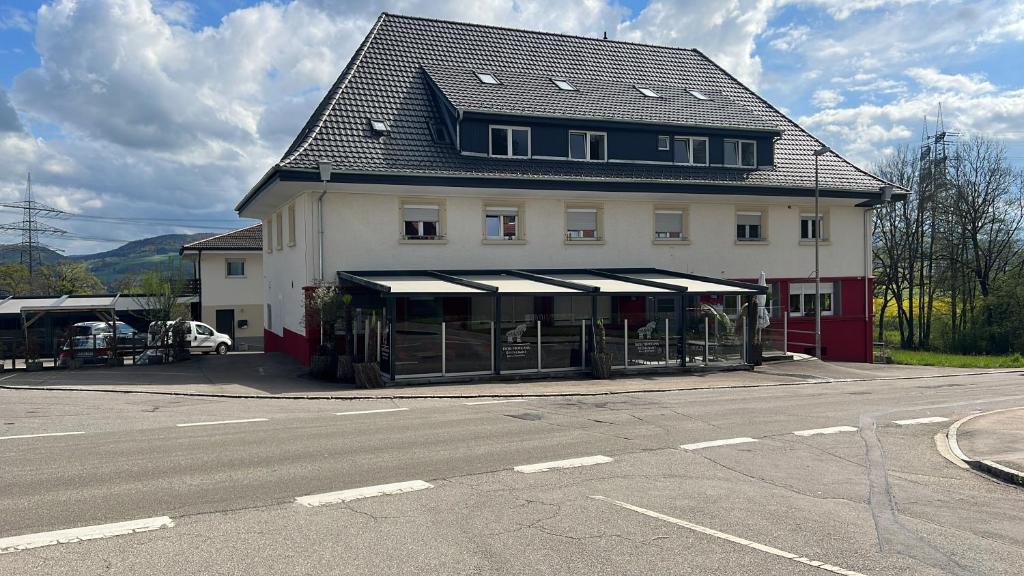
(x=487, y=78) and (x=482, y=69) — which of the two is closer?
(x=487, y=78)

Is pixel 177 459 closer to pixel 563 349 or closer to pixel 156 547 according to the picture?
pixel 156 547

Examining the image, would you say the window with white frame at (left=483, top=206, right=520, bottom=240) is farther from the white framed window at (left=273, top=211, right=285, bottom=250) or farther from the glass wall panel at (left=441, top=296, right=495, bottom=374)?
the white framed window at (left=273, top=211, right=285, bottom=250)

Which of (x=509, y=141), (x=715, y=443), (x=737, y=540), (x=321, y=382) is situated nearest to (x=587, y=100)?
(x=509, y=141)

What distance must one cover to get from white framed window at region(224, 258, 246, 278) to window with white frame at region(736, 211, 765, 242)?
27588 mm

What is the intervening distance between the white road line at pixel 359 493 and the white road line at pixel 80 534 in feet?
4.33

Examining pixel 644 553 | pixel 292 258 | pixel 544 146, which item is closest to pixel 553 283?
pixel 544 146

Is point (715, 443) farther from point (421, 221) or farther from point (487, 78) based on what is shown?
point (487, 78)

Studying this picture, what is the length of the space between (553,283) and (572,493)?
14343 millimetres

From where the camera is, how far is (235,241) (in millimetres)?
45781

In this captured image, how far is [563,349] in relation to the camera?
70.9 ft

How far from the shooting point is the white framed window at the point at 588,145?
26.9 m

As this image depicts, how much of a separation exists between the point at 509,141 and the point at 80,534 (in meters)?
20.7

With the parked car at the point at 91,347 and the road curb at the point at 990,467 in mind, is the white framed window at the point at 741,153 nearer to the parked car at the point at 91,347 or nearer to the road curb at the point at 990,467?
the road curb at the point at 990,467

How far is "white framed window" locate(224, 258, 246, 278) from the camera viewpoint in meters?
44.8
